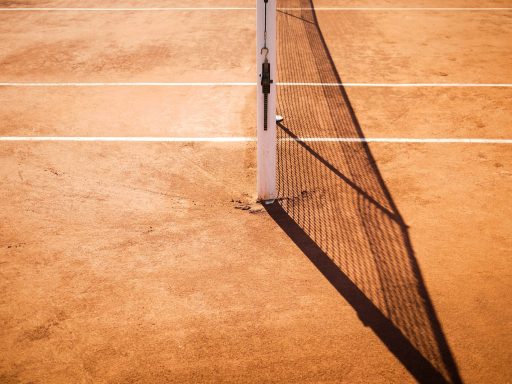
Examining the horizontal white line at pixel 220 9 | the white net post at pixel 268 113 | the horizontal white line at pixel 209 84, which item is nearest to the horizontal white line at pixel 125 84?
the horizontal white line at pixel 209 84

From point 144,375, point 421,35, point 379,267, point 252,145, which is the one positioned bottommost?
point 144,375

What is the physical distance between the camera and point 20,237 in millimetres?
6277

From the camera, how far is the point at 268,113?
6191 mm

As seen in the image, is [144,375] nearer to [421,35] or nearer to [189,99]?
[189,99]

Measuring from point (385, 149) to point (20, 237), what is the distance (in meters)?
6.33

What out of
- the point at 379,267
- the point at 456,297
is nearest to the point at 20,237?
the point at 379,267

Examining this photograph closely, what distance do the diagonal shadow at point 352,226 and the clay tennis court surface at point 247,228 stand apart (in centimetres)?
3

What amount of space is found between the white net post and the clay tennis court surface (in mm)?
370

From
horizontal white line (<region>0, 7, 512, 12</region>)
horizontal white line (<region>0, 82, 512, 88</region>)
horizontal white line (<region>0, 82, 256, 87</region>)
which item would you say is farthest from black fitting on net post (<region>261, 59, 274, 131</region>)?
horizontal white line (<region>0, 7, 512, 12</region>)

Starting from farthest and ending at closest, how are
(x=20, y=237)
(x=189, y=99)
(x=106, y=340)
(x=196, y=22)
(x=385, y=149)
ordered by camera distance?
(x=196, y=22)
(x=189, y=99)
(x=385, y=149)
(x=20, y=237)
(x=106, y=340)

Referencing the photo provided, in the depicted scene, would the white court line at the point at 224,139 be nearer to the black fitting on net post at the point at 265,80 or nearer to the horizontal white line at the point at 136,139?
the horizontal white line at the point at 136,139

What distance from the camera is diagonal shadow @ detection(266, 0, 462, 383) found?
4.81m

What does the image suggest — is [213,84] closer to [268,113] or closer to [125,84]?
[125,84]

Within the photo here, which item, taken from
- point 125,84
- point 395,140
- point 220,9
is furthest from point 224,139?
point 220,9
